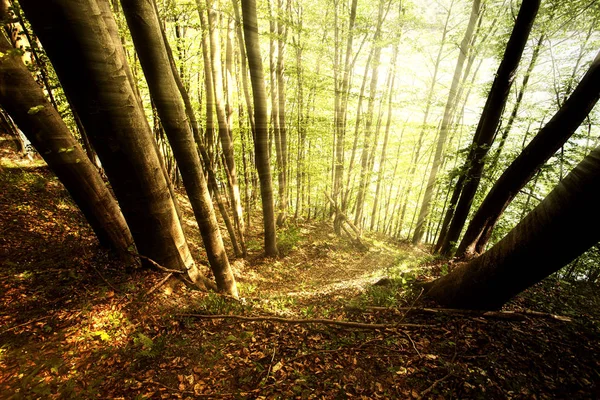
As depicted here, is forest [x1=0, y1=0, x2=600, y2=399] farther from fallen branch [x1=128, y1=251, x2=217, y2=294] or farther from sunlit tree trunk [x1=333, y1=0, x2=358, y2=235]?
sunlit tree trunk [x1=333, y1=0, x2=358, y2=235]

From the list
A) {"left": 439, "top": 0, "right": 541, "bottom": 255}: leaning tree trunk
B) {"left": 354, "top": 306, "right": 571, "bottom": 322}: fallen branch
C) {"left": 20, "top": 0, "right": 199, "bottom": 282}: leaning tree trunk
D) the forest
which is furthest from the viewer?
{"left": 439, "top": 0, "right": 541, "bottom": 255}: leaning tree trunk

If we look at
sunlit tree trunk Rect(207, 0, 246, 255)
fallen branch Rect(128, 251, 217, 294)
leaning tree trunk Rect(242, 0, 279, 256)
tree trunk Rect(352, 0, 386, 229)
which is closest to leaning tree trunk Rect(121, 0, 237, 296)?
fallen branch Rect(128, 251, 217, 294)

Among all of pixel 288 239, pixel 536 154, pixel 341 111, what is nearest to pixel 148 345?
pixel 536 154

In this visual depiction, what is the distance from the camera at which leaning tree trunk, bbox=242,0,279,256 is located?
Answer: 5690 mm

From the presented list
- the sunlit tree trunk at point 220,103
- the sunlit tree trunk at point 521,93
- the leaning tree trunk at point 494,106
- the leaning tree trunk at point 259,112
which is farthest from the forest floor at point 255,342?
the sunlit tree trunk at point 521,93

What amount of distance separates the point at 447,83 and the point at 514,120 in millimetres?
6009

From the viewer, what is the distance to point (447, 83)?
47.3 feet

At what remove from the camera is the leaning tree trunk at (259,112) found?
5.69 meters

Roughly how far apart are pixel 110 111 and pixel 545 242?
4.93 m

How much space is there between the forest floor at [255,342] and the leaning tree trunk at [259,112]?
380 centimetres

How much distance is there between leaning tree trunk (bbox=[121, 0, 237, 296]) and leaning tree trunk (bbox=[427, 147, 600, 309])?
424 centimetres

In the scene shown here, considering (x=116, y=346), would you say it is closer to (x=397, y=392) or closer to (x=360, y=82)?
(x=397, y=392)

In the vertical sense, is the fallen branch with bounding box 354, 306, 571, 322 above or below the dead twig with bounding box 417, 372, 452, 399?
below

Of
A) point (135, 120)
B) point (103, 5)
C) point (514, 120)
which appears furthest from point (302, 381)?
point (514, 120)
